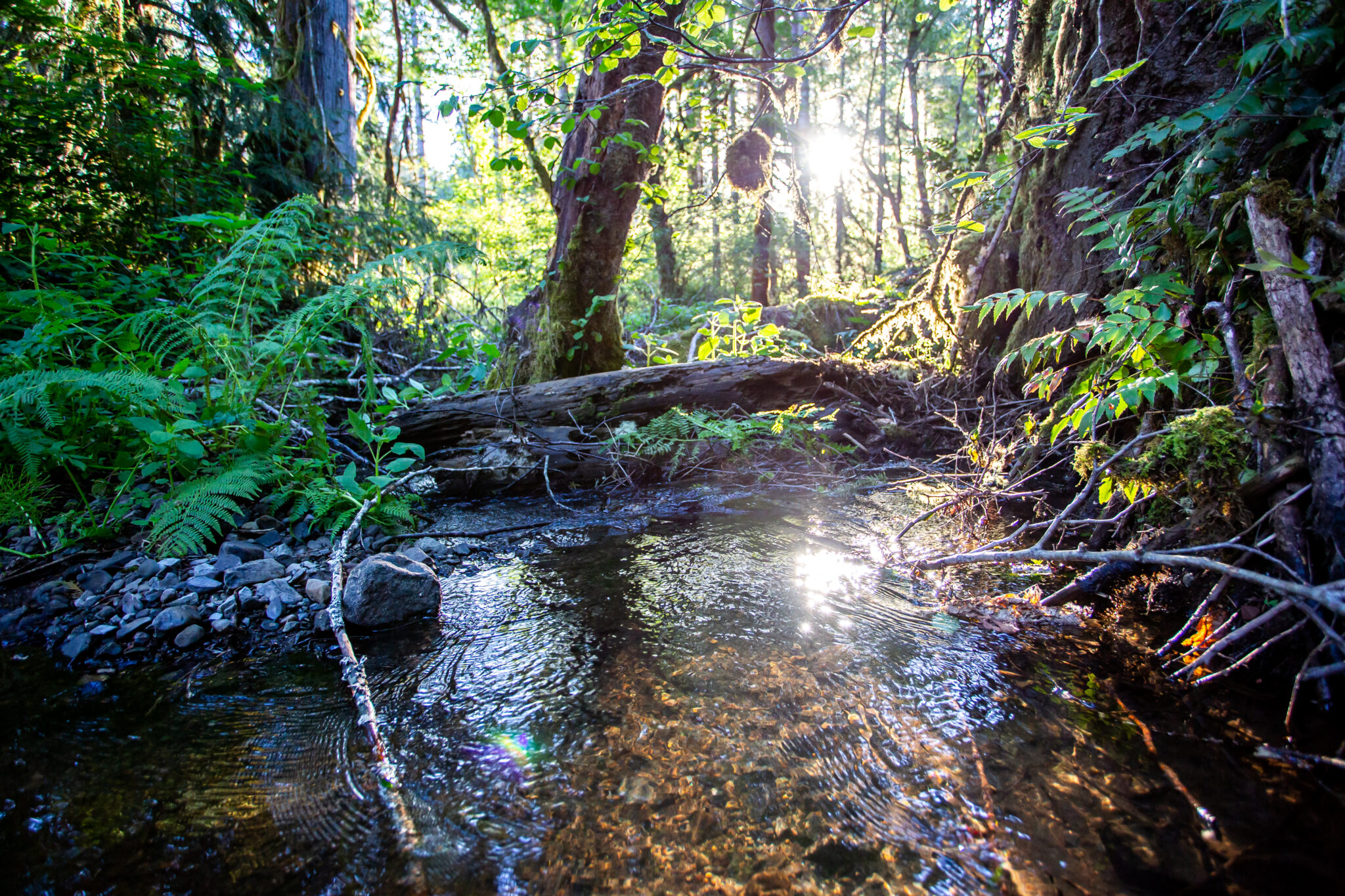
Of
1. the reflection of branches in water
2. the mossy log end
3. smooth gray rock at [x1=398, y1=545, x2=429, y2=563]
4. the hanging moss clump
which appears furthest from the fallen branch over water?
the hanging moss clump

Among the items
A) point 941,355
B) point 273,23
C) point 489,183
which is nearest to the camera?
point 941,355

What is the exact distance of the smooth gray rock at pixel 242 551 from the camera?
9.20 ft

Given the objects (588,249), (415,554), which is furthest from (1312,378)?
(588,249)

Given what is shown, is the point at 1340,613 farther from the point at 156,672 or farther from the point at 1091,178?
the point at 156,672

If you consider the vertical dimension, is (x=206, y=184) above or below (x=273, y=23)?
below

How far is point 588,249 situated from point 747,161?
1.90m

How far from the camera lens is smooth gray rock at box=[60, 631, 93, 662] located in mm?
2178

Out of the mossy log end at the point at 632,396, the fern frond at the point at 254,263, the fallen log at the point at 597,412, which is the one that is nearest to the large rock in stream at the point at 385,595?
the fallen log at the point at 597,412

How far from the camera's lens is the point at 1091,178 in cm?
355

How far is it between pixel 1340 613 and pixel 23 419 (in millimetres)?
5067

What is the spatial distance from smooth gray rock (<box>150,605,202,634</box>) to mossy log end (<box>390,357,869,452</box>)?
7.71 feet

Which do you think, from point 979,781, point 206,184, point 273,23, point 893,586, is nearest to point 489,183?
point 273,23

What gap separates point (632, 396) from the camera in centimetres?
502

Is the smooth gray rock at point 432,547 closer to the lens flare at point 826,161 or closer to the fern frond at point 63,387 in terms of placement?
the fern frond at point 63,387
